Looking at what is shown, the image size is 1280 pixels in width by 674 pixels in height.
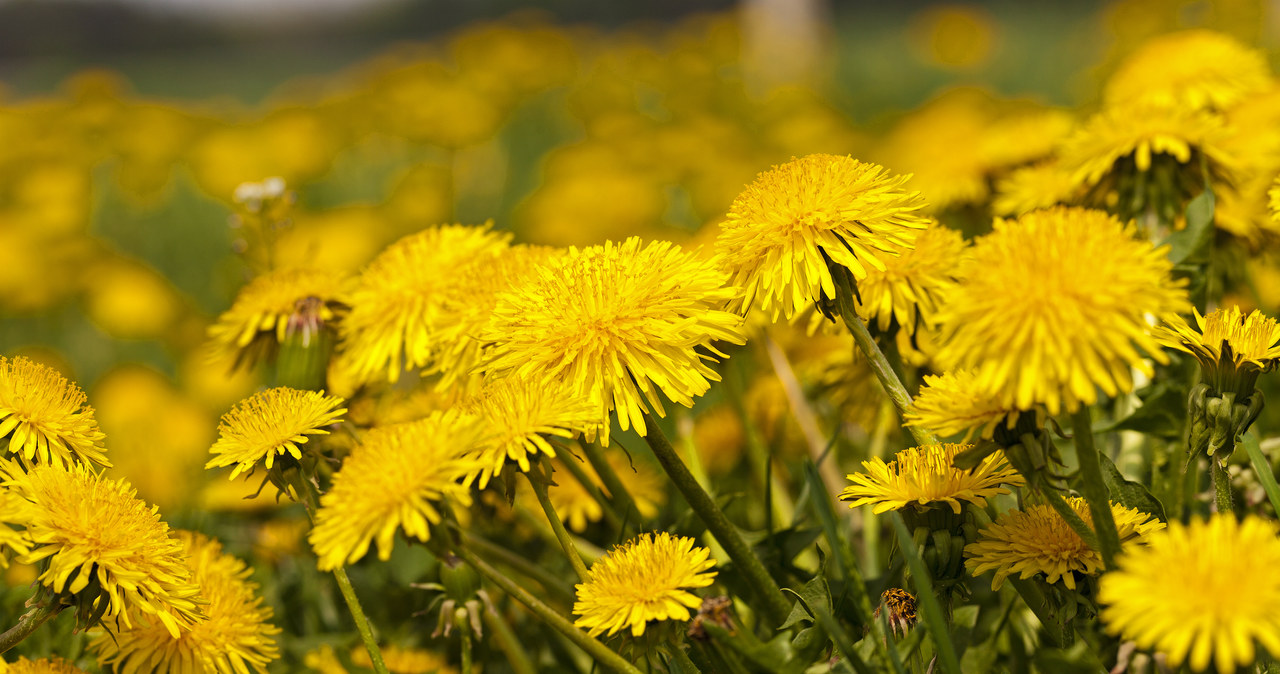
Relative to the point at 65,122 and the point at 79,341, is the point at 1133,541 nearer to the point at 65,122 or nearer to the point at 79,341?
the point at 79,341

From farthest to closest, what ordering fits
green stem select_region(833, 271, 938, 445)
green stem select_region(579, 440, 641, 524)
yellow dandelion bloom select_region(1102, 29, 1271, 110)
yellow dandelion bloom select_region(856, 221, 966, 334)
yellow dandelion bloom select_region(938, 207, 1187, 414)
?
1. yellow dandelion bloom select_region(1102, 29, 1271, 110)
2. green stem select_region(579, 440, 641, 524)
3. yellow dandelion bloom select_region(856, 221, 966, 334)
4. green stem select_region(833, 271, 938, 445)
5. yellow dandelion bloom select_region(938, 207, 1187, 414)

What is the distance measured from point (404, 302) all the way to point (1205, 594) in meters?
1.06

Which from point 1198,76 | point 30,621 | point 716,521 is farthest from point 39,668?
point 1198,76

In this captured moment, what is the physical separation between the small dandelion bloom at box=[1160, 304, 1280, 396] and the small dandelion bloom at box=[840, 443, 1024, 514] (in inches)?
7.8

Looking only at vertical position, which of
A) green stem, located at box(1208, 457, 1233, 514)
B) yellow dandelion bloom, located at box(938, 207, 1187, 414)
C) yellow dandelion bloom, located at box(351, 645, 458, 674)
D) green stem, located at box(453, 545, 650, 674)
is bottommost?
yellow dandelion bloom, located at box(351, 645, 458, 674)

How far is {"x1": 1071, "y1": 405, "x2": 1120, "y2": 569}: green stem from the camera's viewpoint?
2.88 feet

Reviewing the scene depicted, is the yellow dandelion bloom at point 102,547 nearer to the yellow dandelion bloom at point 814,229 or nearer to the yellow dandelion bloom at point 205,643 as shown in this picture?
the yellow dandelion bloom at point 205,643

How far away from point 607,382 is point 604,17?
24.4 meters

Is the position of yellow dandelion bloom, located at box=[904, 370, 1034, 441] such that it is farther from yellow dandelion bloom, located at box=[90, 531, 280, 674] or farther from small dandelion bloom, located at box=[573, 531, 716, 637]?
yellow dandelion bloom, located at box=[90, 531, 280, 674]

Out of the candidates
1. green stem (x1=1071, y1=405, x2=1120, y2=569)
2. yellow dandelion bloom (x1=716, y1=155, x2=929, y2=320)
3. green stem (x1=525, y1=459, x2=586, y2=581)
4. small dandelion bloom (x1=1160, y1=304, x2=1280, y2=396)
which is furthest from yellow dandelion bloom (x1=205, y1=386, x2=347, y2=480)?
small dandelion bloom (x1=1160, y1=304, x2=1280, y2=396)

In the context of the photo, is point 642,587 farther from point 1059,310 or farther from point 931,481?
point 1059,310

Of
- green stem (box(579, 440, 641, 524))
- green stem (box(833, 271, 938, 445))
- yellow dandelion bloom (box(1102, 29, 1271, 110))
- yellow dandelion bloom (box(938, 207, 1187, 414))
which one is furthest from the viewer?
yellow dandelion bloom (box(1102, 29, 1271, 110))

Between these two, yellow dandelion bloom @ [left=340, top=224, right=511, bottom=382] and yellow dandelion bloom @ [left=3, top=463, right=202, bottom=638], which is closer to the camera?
yellow dandelion bloom @ [left=3, top=463, right=202, bottom=638]

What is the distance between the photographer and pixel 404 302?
1487 millimetres
